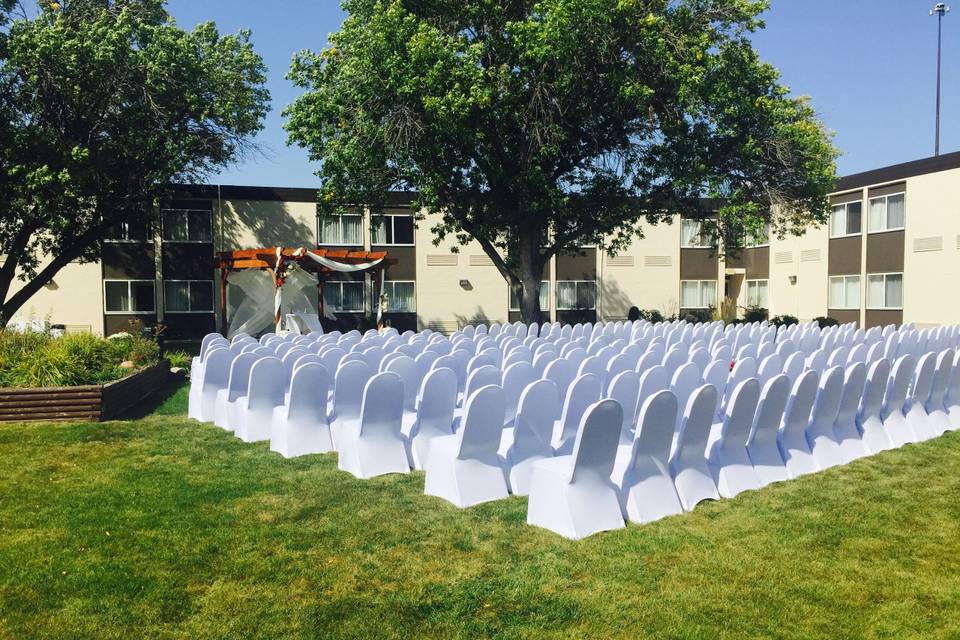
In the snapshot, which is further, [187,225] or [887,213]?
[187,225]

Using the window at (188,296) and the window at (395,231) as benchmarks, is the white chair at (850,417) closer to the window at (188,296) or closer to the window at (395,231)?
the window at (395,231)

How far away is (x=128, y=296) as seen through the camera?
2744 cm

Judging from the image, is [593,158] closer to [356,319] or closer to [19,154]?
[356,319]

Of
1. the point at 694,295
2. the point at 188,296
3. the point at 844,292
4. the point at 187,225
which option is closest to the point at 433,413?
the point at 188,296

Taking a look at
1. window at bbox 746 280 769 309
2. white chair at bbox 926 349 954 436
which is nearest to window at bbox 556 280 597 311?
window at bbox 746 280 769 309

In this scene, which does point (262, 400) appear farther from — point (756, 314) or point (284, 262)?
point (756, 314)

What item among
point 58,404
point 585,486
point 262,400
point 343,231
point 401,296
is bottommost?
point 58,404

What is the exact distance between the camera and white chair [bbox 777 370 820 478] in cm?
596

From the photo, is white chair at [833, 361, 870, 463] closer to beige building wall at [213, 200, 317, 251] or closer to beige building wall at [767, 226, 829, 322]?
beige building wall at [213, 200, 317, 251]

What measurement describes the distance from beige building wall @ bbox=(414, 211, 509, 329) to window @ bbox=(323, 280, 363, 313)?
267cm

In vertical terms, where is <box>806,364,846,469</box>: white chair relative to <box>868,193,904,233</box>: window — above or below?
below

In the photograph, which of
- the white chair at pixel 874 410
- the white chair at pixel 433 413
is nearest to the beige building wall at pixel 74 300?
the white chair at pixel 433 413

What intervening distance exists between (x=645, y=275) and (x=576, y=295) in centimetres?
→ 368

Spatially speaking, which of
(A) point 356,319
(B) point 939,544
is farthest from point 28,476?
A: (A) point 356,319
